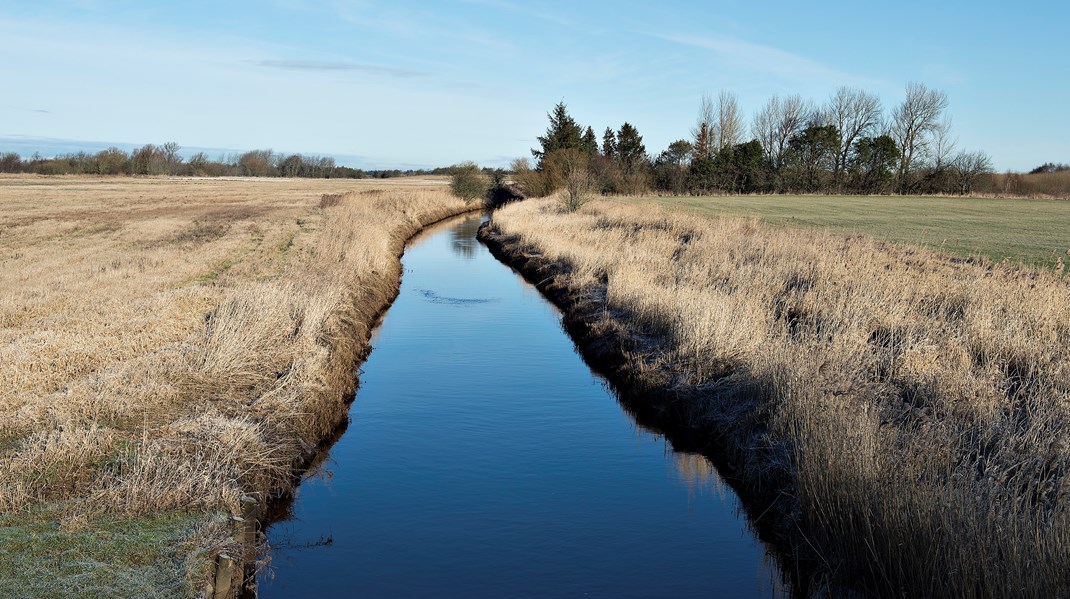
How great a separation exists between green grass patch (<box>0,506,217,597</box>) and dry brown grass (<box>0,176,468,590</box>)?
203mm

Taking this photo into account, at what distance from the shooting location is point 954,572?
4535 millimetres

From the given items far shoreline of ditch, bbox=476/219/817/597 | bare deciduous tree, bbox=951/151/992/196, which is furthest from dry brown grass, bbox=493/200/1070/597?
bare deciduous tree, bbox=951/151/992/196

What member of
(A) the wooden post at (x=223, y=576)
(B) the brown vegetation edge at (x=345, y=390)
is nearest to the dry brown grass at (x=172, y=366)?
(B) the brown vegetation edge at (x=345, y=390)

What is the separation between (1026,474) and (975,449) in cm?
53

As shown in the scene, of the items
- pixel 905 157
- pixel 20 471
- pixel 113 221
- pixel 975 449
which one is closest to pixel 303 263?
pixel 20 471

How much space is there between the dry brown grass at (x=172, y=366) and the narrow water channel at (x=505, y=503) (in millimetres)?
703

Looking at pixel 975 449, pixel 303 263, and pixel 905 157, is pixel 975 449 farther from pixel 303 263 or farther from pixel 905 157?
pixel 905 157

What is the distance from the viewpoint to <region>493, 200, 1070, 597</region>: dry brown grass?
5031 millimetres

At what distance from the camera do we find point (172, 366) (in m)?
9.28

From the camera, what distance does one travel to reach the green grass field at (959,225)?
22.1 m


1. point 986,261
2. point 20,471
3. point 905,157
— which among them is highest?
point 905,157

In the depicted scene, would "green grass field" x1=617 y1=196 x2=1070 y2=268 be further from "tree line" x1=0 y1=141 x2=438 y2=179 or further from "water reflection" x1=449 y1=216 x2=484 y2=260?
"tree line" x1=0 y1=141 x2=438 y2=179

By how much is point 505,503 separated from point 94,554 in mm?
3851

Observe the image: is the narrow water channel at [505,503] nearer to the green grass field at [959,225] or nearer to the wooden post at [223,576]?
the wooden post at [223,576]
